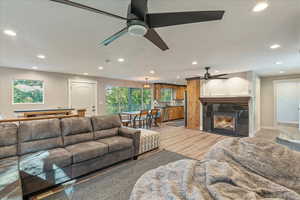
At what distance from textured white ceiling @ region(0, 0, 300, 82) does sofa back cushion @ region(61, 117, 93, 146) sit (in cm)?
159

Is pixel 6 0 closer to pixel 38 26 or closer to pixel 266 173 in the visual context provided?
pixel 38 26

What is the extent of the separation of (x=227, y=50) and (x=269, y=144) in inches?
88.6

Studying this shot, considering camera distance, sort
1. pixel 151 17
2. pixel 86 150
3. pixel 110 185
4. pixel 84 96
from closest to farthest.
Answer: pixel 151 17 < pixel 110 185 < pixel 86 150 < pixel 84 96

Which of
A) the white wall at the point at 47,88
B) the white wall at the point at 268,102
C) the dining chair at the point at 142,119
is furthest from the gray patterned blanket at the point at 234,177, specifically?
the white wall at the point at 268,102

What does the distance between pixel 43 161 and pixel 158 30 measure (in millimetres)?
2688

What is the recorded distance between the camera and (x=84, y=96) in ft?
20.3

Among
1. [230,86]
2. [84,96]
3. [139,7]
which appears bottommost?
[84,96]

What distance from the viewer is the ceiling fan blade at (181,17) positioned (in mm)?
1229

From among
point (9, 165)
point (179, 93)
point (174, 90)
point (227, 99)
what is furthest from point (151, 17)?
point (179, 93)

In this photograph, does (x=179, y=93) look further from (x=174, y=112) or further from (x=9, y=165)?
(x=9, y=165)

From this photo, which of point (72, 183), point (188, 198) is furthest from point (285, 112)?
point (72, 183)

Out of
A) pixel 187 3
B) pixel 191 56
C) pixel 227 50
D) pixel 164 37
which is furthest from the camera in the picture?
pixel 191 56

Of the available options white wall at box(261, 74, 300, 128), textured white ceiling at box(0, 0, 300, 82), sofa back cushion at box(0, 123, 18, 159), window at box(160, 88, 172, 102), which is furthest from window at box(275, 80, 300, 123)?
sofa back cushion at box(0, 123, 18, 159)

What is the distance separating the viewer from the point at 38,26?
199 cm
